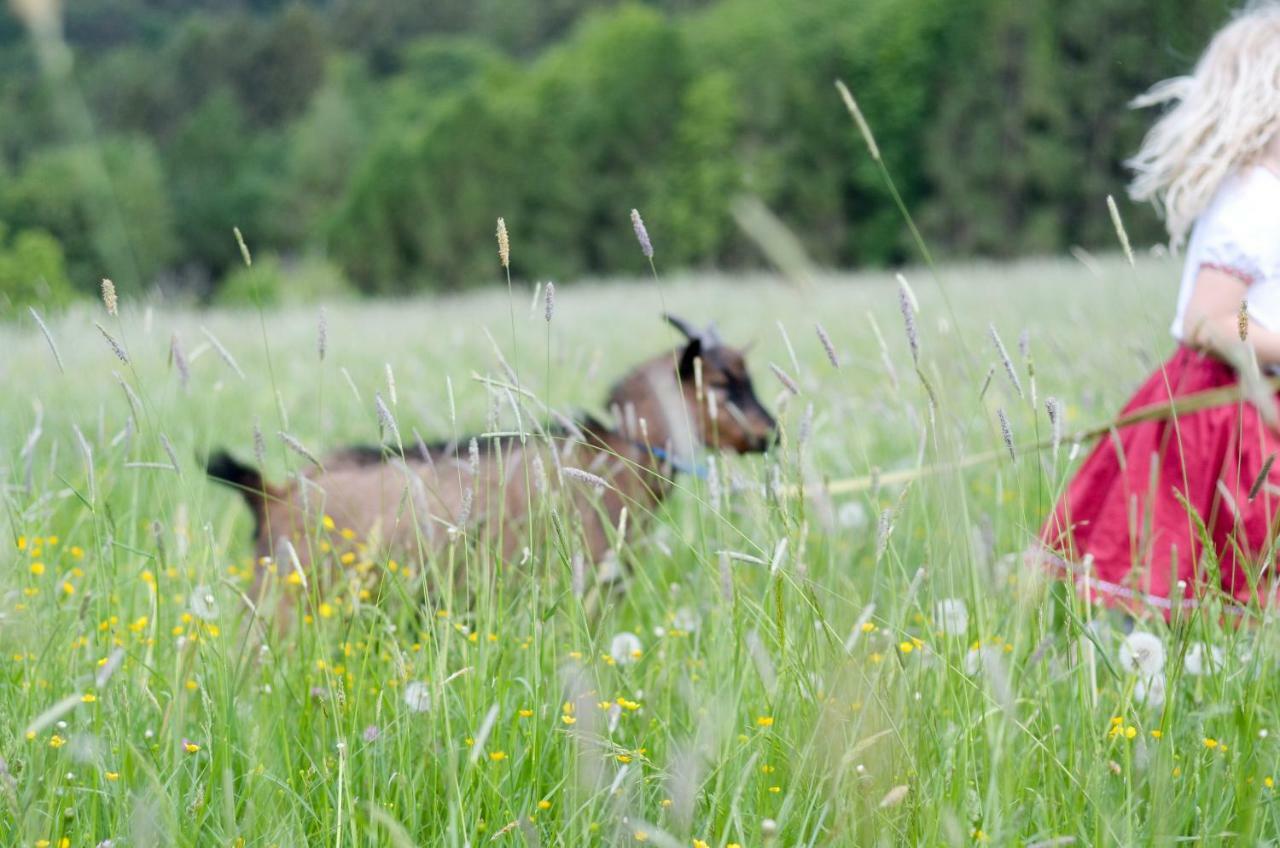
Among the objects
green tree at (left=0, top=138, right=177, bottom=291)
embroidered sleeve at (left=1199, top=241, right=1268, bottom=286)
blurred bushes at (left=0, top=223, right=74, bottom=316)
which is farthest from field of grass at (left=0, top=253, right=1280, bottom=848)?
green tree at (left=0, top=138, right=177, bottom=291)

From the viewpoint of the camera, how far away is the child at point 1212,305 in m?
3.40

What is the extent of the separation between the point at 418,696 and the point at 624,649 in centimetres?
54

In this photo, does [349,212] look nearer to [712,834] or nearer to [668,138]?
[668,138]

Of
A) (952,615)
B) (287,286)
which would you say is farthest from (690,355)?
(287,286)

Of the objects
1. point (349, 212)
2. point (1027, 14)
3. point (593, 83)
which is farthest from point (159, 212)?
point (1027, 14)

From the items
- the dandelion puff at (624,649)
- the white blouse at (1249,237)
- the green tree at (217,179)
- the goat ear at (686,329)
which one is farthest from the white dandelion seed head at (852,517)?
the green tree at (217,179)

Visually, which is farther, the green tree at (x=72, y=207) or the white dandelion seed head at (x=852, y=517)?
the green tree at (x=72, y=207)

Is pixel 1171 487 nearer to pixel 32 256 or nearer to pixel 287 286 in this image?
pixel 287 286

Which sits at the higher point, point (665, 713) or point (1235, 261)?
point (1235, 261)

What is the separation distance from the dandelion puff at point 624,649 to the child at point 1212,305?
122 cm

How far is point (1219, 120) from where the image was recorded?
11.7ft

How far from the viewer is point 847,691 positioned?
6.39 feet

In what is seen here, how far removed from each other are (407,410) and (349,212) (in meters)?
38.7

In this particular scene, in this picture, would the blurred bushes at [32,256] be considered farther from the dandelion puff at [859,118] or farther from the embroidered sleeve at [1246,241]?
the dandelion puff at [859,118]
